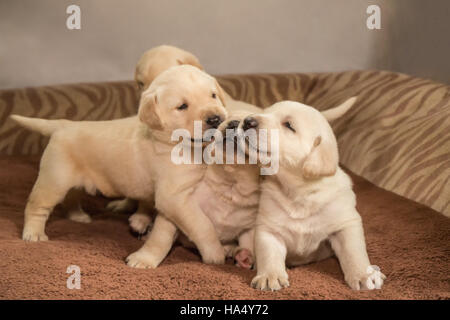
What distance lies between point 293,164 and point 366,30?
289 centimetres

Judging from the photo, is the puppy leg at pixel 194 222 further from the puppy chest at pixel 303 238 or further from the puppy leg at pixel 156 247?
the puppy chest at pixel 303 238

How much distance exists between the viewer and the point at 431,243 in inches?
81.5

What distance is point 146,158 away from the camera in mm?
2348

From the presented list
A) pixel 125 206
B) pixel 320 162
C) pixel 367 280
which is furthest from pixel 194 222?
pixel 125 206

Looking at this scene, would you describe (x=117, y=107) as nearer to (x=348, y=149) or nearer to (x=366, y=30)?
(x=348, y=149)

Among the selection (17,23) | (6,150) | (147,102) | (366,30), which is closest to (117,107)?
(6,150)

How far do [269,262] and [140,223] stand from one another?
854 millimetres

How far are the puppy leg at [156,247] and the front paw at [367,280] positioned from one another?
734mm

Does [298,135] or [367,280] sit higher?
[298,135]

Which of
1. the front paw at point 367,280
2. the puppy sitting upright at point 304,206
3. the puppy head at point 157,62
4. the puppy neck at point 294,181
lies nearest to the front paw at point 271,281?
the puppy sitting upright at point 304,206

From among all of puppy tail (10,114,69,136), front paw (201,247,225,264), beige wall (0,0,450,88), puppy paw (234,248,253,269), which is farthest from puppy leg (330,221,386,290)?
beige wall (0,0,450,88)

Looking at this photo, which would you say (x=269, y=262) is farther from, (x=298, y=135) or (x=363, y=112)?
(x=363, y=112)

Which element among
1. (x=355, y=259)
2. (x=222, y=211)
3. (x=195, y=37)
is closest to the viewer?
(x=355, y=259)

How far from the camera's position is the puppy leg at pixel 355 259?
1813 millimetres
